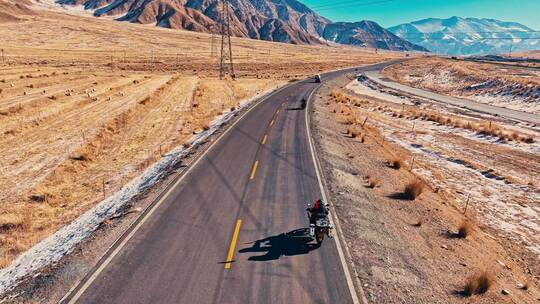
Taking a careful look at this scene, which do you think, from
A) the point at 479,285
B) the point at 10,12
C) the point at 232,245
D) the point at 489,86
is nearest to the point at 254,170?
the point at 232,245

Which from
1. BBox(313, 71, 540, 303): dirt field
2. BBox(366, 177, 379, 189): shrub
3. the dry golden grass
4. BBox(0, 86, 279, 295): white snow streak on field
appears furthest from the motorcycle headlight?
BBox(0, 86, 279, 295): white snow streak on field

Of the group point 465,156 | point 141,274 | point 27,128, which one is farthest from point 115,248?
point 465,156

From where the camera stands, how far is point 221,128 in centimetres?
3003

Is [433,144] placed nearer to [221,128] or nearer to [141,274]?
[221,128]

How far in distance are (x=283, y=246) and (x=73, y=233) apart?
26.1ft

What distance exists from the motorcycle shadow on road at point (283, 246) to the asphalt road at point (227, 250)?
0.03 metres

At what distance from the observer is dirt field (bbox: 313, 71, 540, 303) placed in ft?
36.1

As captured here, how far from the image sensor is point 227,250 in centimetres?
1173

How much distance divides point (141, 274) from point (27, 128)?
24.2m

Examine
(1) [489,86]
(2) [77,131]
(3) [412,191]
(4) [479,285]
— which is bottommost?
(2) [77,131]

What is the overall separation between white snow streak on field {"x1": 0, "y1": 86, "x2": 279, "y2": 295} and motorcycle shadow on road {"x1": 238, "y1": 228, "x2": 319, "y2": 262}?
6.15 m

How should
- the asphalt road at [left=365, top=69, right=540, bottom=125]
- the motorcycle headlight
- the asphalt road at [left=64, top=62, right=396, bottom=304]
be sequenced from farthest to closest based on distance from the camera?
1. the asphalt road at [left=365, top=69, right=540, bottom=125]
2. the motorcycle headlight
3. the asphalt road at [left=64, top=62, right=396, bottom=304]

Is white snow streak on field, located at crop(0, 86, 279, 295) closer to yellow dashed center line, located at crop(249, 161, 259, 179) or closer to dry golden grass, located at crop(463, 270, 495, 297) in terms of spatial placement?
yellow dashed center line, located at crop(249, 161, 259, 179)

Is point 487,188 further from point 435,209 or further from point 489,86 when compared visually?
point 489,86
